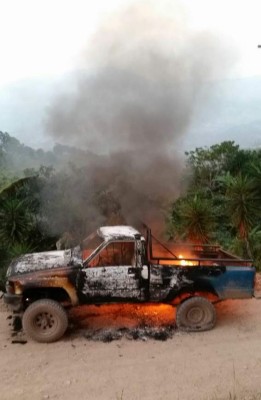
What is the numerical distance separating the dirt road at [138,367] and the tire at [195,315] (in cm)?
16

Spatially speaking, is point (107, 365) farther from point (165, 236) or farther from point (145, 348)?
point (165, 236)

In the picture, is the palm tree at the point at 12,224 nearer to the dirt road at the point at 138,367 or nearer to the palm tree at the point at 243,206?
the dirt road at the point at 138,367

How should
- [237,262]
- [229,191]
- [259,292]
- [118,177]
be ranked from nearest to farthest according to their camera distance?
[237,262], [259,292], [229,191], [118,177]

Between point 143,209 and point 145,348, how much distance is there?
603 cm

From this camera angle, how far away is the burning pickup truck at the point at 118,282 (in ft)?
23.6

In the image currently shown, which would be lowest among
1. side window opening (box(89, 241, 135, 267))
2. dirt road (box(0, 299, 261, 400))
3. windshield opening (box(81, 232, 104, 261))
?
dirt road (box(0, 299, 261, 400))

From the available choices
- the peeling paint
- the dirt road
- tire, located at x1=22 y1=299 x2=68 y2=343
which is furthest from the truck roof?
the dirt road

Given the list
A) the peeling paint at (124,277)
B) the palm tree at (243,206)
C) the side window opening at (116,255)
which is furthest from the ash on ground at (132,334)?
the palm tree at (243,206)

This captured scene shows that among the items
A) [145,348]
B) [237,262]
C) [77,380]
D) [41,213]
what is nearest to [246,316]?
[237,262]

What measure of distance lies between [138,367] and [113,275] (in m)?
1.62

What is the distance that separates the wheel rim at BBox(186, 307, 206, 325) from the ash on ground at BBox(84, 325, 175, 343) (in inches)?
13.0

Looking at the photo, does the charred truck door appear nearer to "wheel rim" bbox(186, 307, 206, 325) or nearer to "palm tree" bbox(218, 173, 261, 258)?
"wheel rim" bbox(186, 307, 206, 325)

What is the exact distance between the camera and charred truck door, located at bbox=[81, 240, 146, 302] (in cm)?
733

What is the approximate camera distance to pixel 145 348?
22.5 feet
